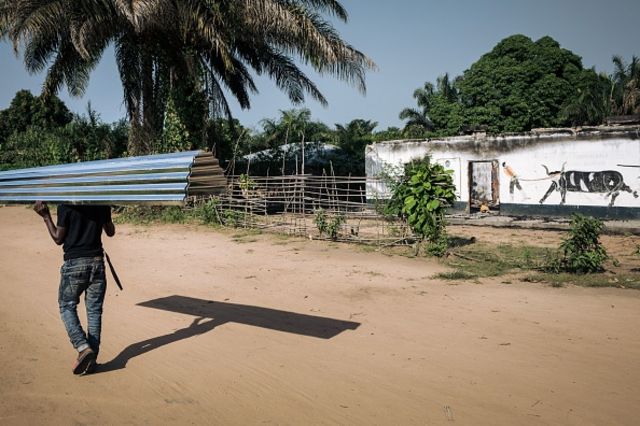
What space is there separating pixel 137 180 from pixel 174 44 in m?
12.9

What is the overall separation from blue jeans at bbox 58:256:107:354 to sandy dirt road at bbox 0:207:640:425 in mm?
333

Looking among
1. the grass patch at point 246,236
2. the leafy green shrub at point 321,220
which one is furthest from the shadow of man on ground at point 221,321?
the leafy green shrub at point 321,220

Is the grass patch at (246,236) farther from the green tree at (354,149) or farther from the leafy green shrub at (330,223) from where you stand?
the green tree at (354,149)

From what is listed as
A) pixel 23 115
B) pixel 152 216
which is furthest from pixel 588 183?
pixel 23 115

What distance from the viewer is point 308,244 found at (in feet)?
37.4

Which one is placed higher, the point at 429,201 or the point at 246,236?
the point at 429,201

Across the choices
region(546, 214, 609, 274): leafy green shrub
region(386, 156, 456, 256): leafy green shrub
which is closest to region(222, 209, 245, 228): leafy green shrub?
region(386, 156, 456, 256): leafy green shrub

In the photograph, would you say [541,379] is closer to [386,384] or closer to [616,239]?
[386,384]

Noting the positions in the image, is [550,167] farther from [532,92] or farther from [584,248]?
[532,92]

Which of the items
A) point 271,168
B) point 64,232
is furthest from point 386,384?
point 271,168

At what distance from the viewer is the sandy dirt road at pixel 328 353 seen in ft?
11.9

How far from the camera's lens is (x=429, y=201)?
9.77 m

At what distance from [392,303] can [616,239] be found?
8533mm

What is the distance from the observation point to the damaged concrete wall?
14.0 meters
